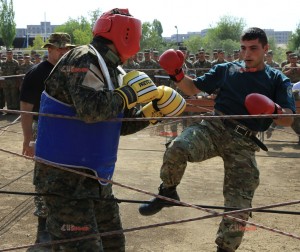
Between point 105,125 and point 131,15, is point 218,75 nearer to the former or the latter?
point 131,15

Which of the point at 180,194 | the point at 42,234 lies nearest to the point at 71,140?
the point at 42,234

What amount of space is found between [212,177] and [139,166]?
130cm

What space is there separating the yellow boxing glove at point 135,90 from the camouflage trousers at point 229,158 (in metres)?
0.84

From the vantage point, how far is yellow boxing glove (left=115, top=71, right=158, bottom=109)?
314 cm

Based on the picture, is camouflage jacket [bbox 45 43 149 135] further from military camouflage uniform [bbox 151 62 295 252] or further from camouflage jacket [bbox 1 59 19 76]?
camouflage jacket [bbox 1 59 19 76]

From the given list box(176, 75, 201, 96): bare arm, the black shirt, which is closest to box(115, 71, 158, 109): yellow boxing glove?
box(176, 75, 201, 96): bare arm

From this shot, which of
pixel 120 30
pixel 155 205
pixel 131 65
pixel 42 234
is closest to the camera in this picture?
pixel 120 30

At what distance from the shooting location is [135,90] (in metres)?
3.19

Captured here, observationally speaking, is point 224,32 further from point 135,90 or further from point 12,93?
point 135,90

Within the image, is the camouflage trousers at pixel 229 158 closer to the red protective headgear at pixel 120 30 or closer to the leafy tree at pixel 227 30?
the red protective headgear at pixel 120 30

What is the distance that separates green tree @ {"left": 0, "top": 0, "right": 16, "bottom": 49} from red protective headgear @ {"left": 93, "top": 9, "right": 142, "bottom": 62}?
175ft

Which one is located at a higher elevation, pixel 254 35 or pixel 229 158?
pixel 254 35

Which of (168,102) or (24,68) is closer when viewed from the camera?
(168,102)

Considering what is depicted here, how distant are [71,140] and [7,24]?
5463 cm
